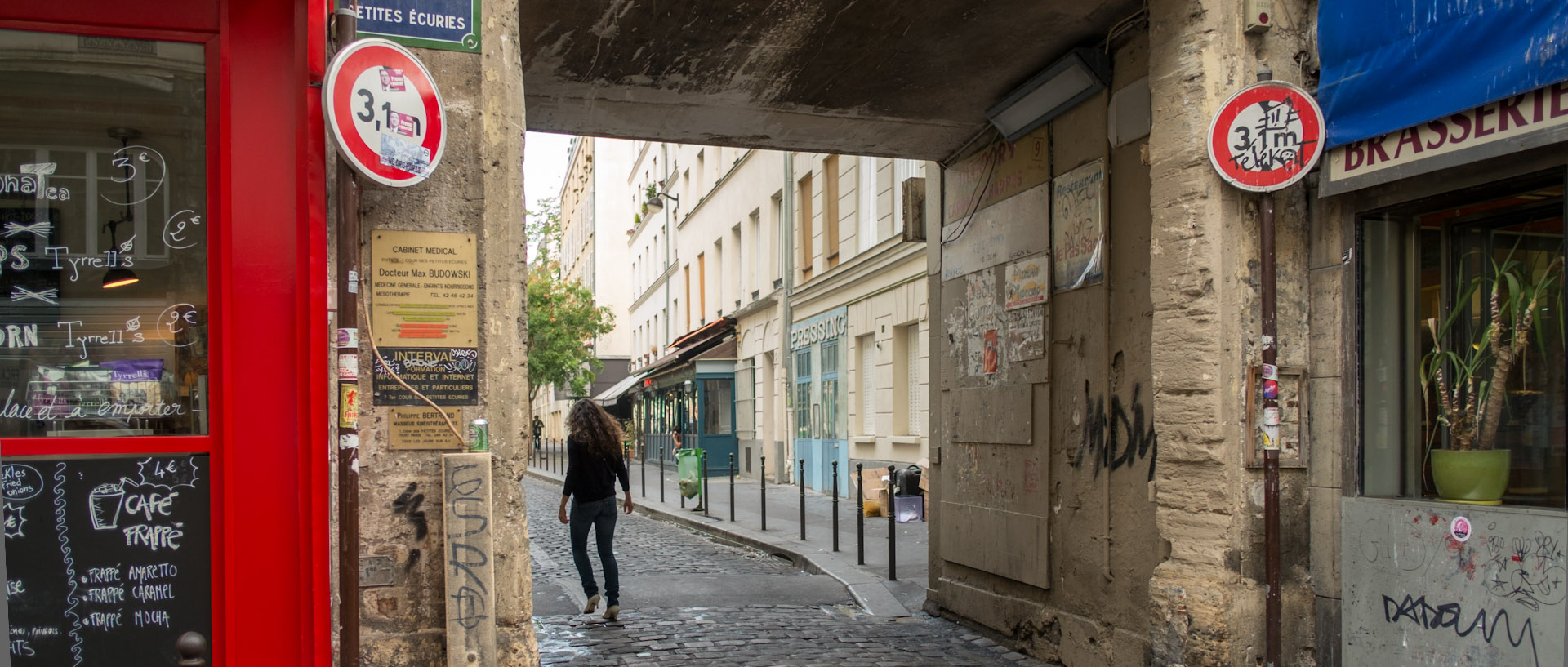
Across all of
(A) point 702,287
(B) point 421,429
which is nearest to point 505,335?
(B) point 421,429

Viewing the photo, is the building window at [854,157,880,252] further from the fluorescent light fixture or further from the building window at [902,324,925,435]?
the fluorescent light fixture

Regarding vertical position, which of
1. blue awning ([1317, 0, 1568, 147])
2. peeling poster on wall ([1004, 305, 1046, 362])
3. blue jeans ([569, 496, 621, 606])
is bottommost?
blue jeans ([569, 496, 621, 606])

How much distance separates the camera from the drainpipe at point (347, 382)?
4223 mm

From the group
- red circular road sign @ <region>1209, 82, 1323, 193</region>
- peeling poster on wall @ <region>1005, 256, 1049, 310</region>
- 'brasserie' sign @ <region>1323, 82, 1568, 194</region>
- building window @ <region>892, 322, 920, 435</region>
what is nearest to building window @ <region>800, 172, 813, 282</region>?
building window @ <region>892, 322, 920, 435</region>

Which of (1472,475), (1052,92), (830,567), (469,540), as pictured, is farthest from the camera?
(830,567)

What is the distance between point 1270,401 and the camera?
16.8 feet

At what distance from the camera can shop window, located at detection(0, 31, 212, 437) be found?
4.16m

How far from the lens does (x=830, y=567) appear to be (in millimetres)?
10734

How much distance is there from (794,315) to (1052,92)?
16.0 metres

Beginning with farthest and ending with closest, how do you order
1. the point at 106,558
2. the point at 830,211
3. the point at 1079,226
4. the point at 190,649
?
the point at 830,211, the point at 1079,226, the point at 106,558, the point at 190,649

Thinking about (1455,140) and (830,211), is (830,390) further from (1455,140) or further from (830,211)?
(1455,140)

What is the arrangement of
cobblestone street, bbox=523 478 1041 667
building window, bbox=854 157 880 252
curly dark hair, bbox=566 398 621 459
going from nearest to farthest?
cobblestone street, bbox=523 478 1041 667 → curly dark hair, bbox=566 398 621 459 → building window, bbox=854 157 880 252

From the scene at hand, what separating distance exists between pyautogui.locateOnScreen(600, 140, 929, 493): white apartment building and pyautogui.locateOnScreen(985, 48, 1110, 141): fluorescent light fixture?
229 cm

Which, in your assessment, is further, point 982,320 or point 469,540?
point 982,320
